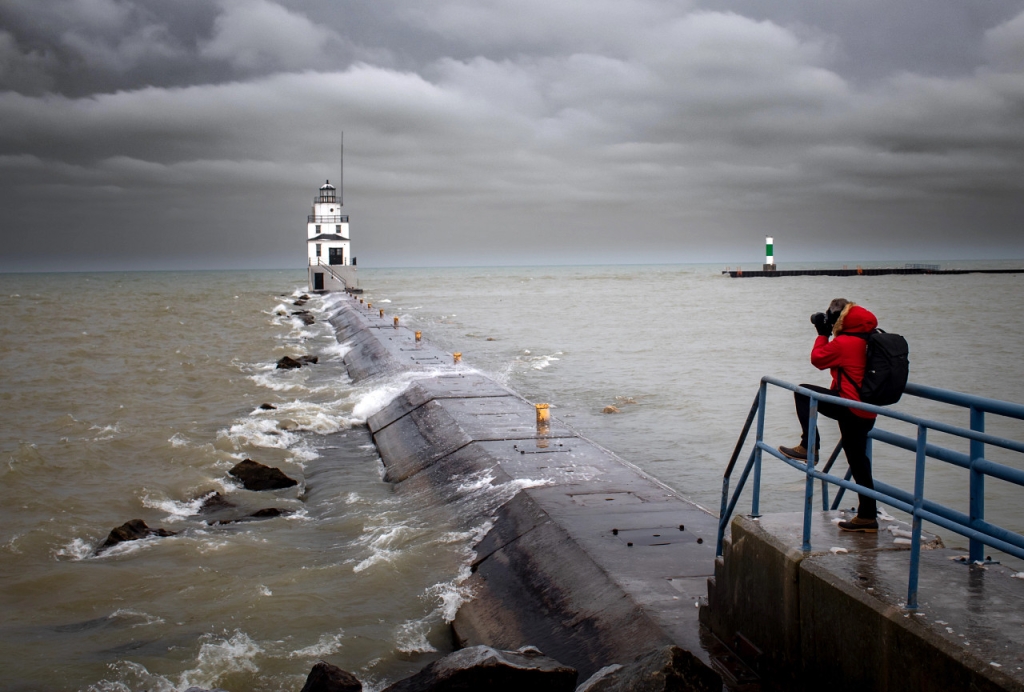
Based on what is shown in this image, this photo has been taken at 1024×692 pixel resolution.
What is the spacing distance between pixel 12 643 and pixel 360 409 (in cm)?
1060

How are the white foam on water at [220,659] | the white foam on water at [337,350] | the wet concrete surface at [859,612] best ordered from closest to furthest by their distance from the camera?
the wet concrete surface at [859,612], the white foam on water at [220,659], the white foam on water at [337,350]

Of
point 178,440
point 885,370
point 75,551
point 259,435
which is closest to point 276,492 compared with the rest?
point 75,551

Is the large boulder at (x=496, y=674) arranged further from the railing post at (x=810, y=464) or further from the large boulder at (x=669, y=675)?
the railing post at (x=810, y=464)

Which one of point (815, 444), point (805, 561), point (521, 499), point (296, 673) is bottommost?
point (296, 673)

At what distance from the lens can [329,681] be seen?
218 inches

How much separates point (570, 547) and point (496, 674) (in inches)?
92.8

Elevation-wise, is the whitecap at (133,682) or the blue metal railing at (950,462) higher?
the blue metal railing at (950,462)

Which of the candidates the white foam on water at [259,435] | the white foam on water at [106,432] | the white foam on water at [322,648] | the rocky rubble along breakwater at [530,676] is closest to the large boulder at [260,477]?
the white foam on water at [259,435]

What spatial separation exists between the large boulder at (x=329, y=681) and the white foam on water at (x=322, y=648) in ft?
3.88

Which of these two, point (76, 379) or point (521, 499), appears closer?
point (521, 499)

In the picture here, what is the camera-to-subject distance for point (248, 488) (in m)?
11.9

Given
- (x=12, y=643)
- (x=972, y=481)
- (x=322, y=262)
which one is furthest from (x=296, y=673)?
(x=322, y=262)

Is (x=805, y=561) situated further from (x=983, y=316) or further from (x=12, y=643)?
(x=983, y=316)

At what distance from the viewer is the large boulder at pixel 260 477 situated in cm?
1186
